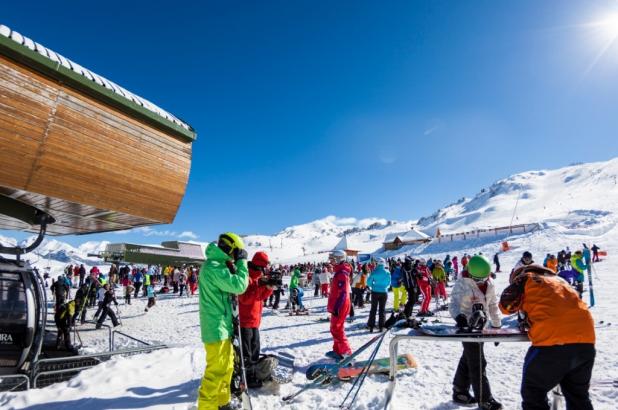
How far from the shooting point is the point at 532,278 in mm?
3275

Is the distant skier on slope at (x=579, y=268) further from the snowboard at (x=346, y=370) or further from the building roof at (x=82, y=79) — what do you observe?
the building roof at (x=82, y=79)

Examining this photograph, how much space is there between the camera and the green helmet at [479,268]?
443 centimetres

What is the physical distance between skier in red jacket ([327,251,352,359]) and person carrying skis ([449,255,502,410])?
2.53 meters

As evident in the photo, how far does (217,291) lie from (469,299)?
3.12 meters

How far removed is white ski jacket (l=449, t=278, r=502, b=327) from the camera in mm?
4480

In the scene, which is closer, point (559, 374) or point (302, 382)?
point (559, 374)

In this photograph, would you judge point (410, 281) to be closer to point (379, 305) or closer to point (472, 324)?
point (379, 305)

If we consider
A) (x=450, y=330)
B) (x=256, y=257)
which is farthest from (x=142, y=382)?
(x=450, y=330)

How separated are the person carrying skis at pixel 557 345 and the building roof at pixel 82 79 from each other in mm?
7828

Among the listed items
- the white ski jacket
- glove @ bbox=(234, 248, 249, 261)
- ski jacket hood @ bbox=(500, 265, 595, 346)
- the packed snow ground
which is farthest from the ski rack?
glove @ bbox=(234, 248, 249, 261)

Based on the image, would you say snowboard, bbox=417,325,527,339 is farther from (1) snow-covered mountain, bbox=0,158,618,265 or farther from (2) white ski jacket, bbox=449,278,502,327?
(1) snow-covered mountain, bbox=0,158,618,265

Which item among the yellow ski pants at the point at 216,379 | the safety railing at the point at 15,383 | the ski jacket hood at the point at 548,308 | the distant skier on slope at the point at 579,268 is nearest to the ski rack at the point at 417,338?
the ski jacket hood at the point at 548,308

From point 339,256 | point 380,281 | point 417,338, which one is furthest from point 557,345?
point 380,281

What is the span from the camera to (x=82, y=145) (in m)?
6.83
